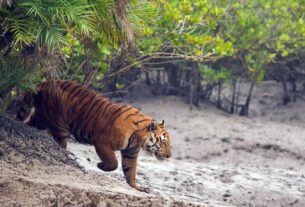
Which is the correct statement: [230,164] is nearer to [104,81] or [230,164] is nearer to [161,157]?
[104,81]

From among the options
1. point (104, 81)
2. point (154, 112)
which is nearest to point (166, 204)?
point (104, 81)

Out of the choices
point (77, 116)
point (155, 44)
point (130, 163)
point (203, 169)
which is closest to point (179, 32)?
point (155, 44)

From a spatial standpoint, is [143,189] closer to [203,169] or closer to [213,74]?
[203,169]

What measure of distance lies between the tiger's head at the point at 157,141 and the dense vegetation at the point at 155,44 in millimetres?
866

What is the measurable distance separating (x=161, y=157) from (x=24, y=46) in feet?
7.72

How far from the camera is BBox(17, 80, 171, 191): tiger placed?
8.60 m

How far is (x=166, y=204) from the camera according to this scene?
6.84 metres

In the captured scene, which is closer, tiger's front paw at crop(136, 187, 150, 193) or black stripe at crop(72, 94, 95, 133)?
tiger's front paw at crop(136, 187, 150, 193)

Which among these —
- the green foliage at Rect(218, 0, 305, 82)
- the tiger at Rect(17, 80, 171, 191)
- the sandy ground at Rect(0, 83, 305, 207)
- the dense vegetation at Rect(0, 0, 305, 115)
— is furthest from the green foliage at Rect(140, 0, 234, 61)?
the green foliage at Rect(218, 0, 305, 82)

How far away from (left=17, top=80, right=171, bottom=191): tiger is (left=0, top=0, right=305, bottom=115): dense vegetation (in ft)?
0.83

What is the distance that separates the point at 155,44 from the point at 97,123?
2.48 meters

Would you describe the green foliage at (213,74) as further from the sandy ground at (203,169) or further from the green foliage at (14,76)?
the green foliage at (14,76)

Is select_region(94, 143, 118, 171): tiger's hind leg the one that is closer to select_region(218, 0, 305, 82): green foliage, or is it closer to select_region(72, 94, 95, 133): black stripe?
select_region(72, 94, 95, 133): black stripe

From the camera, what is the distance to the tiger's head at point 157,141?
8773 mm
